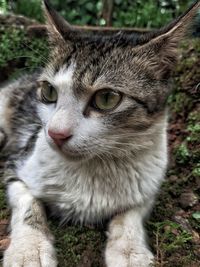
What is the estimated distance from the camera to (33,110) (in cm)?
392

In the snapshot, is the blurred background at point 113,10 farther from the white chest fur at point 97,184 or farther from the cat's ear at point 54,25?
the white chest fur at point 97,184

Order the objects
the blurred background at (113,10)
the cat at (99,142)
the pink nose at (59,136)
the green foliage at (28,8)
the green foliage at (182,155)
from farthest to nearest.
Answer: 1. the green foliage at (28,8)
2. the blurred background at (113,10)
3. the green foliage at (182,155)
4. the cat at (99,142)
5. the pink nose at (59,136)

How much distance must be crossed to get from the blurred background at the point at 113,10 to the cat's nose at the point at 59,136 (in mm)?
4446

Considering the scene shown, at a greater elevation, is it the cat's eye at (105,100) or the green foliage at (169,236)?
the cat's eye at (105,100)

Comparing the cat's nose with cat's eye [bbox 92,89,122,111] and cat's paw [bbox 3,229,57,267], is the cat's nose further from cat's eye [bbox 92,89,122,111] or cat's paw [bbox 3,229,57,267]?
cat's paw [bbox 3,229,57,267]

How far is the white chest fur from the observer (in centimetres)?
287

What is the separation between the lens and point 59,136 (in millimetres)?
2449

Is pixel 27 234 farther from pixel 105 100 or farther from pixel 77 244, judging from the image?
pixel 105 100

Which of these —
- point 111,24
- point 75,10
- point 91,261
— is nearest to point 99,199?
point 91,261

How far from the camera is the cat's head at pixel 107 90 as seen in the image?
8.29ft

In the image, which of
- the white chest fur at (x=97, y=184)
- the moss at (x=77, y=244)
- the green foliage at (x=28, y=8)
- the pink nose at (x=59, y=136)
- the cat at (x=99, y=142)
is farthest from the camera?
the green foliage at (x=28, y=8)

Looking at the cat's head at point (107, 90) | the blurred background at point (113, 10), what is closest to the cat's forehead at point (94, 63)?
the cat's head at point (107, 90)

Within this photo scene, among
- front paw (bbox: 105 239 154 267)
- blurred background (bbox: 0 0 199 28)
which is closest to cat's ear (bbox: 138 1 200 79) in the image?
front paw (bbox: 105 239 154 267)

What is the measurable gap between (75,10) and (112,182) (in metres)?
5.39
